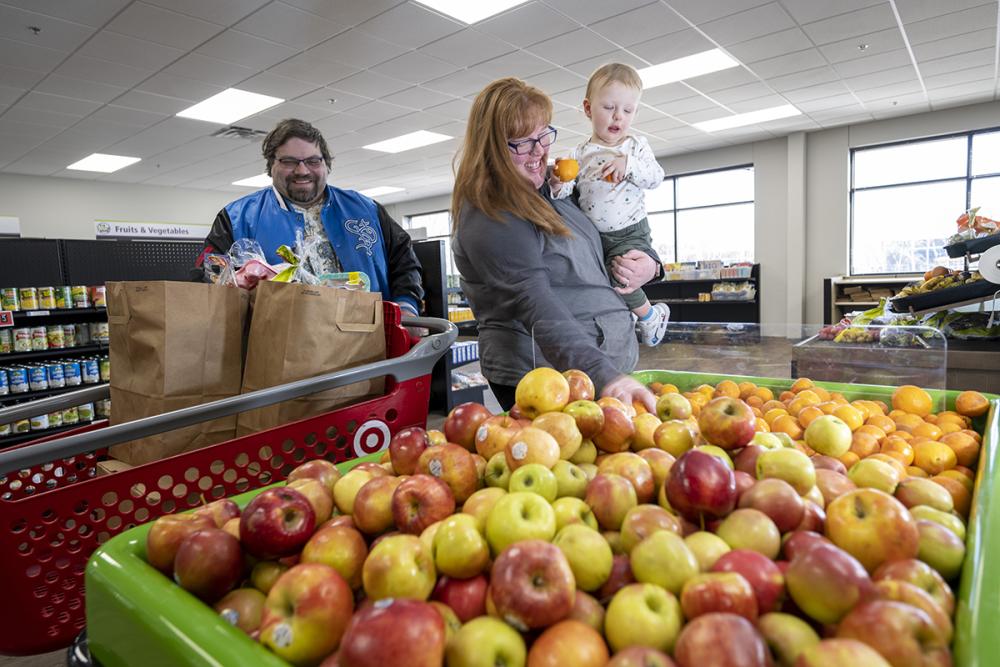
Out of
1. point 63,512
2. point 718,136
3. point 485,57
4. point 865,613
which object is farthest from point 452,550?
point 718,136

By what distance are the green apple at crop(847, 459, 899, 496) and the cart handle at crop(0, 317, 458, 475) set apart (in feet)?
3.05

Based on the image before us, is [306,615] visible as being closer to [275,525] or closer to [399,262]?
[275,525]

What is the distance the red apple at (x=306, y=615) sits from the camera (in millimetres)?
600

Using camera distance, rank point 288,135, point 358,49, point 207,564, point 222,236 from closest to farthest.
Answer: point 207,564 < point 288,135 < point 222,236 < point 358,49

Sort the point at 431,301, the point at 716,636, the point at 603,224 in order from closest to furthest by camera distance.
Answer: the point at 716,636, the point at 603,224, the point at 431,301

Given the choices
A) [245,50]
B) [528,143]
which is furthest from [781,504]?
[245,50]

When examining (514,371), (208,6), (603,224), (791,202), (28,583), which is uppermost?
(208,6)

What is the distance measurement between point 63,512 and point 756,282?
437 inches

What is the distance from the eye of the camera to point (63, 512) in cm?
101

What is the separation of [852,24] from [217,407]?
659 centimetres

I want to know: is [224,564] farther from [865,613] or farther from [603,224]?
[603,224]

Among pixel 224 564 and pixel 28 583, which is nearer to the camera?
pixel 224 564

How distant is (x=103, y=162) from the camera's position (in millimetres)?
9562

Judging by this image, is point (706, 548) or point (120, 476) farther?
point (120, 476)
